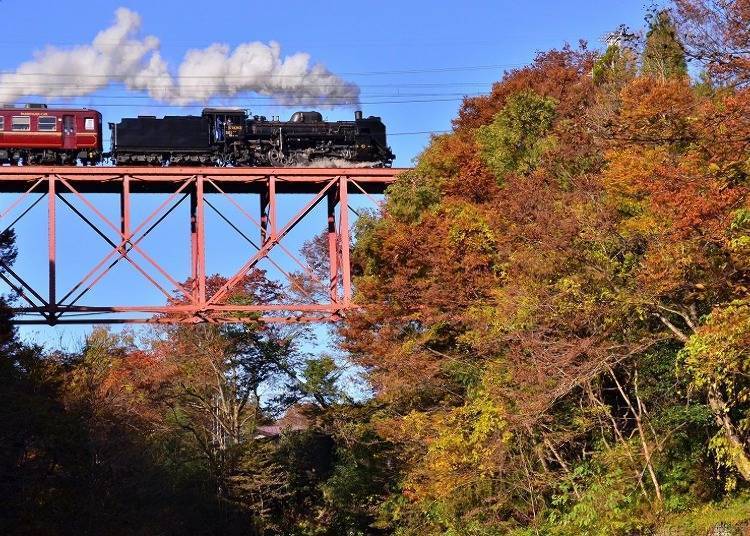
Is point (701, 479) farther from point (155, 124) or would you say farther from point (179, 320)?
point (155, 124)

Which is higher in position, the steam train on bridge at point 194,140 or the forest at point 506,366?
the steam train on bridge at point 194,140

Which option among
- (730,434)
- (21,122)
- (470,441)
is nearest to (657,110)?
(730,434)

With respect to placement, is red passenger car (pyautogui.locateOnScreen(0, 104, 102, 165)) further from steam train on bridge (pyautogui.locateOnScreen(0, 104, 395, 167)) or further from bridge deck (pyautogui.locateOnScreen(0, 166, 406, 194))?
bridge deck (pyautogui.locateOnScreen(0, 166, 406, 194))

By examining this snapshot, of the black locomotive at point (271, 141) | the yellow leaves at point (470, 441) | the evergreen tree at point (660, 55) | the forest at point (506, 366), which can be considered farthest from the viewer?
the black locomotive at point (271, 141)

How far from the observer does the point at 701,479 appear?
65.1 ft

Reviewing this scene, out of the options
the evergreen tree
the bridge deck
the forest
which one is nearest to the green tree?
the forest

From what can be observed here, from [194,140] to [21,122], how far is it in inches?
190

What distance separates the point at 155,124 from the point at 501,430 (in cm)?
1683

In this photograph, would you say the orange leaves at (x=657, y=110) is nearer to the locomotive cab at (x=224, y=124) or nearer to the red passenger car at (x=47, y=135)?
the locomotive cab at (x=224, y=124)

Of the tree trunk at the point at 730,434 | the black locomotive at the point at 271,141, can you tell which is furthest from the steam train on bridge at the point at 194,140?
the tree trunk at the point at 730,434

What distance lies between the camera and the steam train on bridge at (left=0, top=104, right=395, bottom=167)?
3269cm

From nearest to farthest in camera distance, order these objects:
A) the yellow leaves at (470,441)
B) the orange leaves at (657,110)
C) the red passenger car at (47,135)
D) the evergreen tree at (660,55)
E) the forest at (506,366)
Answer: the orange leaves at (657,110) → the forest at (506,366) → the yellow leaves at (470,441) → the evergreen tree at (660,55) → the red passenger car at (47,135)

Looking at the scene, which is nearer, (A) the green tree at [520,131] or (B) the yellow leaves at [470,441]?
(B) the yellow leaves at [470,441]

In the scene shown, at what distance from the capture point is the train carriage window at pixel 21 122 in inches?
1280
